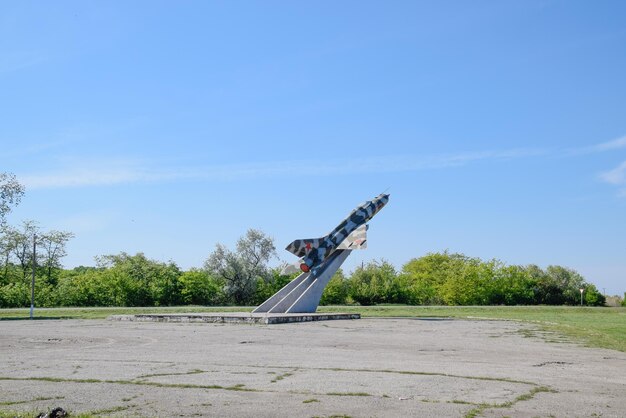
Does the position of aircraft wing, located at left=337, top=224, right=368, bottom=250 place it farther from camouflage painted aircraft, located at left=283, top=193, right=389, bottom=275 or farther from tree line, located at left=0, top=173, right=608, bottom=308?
tree line, located at left=0, top=173, right=608, bottom=308

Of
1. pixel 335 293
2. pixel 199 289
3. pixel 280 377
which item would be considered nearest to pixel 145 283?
pixel 199 289

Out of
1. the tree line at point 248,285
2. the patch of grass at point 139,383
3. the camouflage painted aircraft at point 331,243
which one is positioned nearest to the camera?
the patch of grass at point 139,383

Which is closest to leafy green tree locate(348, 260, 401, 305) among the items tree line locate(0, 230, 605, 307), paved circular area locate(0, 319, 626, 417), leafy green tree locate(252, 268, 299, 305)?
tree line locate(0, 230, 605, 307)

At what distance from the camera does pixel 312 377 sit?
12164mm

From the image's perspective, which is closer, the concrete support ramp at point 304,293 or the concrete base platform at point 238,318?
the concrete base platform at point 238,318

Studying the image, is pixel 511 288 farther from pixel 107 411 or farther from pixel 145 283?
pixel 107 411

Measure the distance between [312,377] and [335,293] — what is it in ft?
196

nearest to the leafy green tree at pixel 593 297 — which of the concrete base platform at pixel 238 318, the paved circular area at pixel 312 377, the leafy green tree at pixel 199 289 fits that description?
the leafy green tree at pixel 199 289

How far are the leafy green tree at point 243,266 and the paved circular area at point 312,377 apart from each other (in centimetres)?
4983

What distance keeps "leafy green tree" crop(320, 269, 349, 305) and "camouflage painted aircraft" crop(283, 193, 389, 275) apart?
32.6m

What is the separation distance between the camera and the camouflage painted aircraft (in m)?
37.9

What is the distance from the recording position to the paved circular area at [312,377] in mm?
9109

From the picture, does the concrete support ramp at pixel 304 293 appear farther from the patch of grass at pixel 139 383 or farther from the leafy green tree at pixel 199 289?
the leafy green tree at pixel 199 289

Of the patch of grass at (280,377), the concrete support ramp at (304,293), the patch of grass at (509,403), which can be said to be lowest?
the patch of grass at (509,403)
